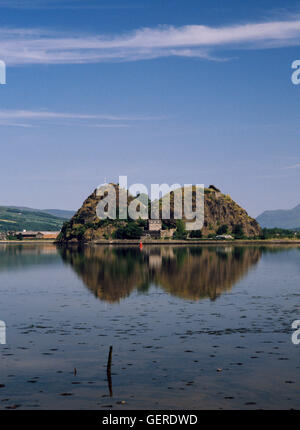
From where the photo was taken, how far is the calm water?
2738 cm

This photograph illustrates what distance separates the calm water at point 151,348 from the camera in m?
27.4

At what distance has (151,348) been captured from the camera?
3691 centimetres

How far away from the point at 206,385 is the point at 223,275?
61.8 m

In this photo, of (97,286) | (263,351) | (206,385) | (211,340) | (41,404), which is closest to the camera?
(41,404)

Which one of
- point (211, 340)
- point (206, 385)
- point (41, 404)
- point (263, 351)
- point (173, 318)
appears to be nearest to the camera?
point (41, 404)

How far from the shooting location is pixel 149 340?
3938cm
